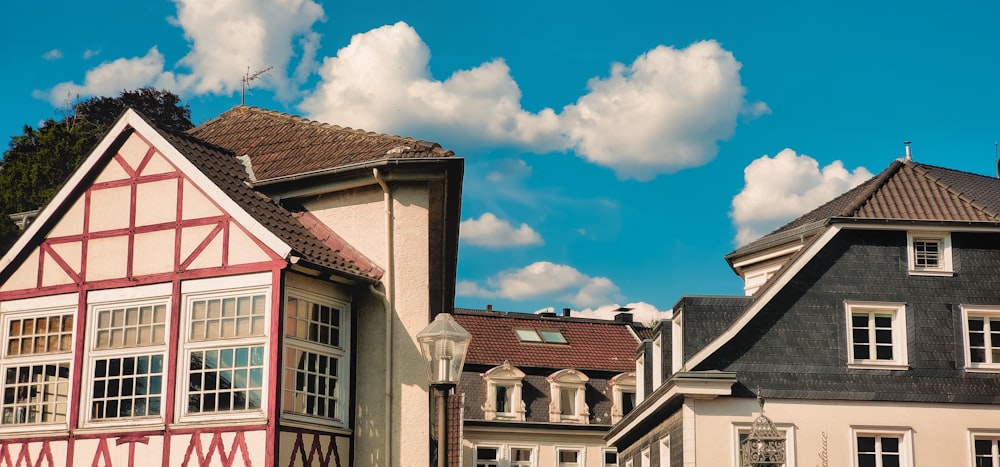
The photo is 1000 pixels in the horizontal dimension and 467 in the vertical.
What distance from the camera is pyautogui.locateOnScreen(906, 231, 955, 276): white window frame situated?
26.9 metres

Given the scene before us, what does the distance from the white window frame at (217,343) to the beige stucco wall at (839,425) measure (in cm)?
954

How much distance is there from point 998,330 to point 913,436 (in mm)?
3161

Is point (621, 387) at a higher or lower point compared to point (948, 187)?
lower

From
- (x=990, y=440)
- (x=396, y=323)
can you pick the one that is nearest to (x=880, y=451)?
(x=990, y=440)

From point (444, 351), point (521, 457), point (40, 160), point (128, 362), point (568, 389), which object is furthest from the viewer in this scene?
point (568, 389)

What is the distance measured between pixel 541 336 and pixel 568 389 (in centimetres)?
360

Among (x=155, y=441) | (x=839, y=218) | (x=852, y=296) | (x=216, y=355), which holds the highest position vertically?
(x=839, y=218)

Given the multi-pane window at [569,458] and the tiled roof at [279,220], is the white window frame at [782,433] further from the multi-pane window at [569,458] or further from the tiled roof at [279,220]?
the multi-pane window at [569,458]

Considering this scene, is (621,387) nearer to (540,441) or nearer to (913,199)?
(540,441)

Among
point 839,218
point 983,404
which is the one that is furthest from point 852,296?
point 983,404

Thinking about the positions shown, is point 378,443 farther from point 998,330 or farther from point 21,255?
point 998,330

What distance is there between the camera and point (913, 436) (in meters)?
26.0

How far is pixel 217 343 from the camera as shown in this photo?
69.5 feet

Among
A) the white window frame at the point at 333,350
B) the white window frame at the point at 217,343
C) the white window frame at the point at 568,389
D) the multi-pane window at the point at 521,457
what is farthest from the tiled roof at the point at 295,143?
the white window frame at the point at 568,389
